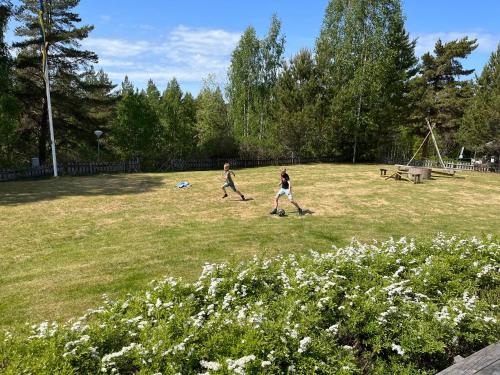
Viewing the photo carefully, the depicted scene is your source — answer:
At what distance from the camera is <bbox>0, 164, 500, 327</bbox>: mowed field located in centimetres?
761

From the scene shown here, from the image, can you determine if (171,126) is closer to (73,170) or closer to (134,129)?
(134,129)

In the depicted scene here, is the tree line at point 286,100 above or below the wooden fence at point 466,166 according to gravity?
above

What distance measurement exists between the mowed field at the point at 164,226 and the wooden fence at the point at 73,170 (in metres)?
1.86

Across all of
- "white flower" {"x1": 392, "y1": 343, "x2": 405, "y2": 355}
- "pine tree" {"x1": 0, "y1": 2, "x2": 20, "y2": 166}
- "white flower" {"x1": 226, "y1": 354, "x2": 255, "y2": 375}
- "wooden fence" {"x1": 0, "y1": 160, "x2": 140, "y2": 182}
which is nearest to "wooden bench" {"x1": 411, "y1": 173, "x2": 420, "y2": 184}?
"wooden fence" {"x1": 0, "y1": 160, "x2": 140, "y2": 182}

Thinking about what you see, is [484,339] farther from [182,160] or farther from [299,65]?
[299,65]

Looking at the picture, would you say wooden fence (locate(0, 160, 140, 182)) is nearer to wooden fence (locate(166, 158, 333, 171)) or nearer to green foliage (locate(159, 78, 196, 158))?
wooden fence (locate(166, 158, 333, 171))

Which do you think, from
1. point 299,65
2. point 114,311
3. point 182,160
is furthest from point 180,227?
point 299,65

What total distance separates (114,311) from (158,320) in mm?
746

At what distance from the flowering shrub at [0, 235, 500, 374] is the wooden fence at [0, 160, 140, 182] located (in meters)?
22.8

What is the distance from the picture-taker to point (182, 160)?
32156 mm

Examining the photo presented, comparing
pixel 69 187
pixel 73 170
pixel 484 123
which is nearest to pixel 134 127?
pixel 73 170

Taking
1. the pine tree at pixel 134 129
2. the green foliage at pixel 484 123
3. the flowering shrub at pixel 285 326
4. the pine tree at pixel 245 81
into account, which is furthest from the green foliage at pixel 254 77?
the flowering shrub at pixel 285 326

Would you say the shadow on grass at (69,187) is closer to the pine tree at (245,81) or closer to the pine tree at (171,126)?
the pine tree at (171,126)

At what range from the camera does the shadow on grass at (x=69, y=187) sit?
57.6 ft
